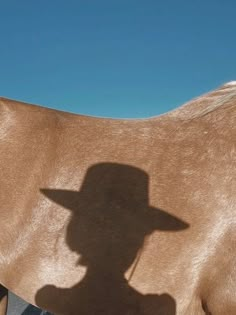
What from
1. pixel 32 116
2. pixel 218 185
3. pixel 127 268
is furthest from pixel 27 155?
pixel 218 185

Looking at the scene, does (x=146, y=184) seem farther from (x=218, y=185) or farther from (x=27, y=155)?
(x=27, y=155)

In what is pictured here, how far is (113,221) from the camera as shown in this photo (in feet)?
7.44

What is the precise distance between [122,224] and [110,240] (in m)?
0.11

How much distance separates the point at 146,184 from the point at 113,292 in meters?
0.62

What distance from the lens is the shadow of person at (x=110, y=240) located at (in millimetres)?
2246

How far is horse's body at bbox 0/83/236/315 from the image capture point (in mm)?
2246

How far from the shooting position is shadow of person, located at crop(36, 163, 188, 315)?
2.25 m

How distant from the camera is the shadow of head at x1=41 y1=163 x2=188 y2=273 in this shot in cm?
224

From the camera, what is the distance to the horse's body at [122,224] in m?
2.25

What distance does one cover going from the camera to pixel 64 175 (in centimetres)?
239

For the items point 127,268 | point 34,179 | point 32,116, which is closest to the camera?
point 127,268

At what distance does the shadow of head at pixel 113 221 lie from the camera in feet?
7.36

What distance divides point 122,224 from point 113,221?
0.05 metres

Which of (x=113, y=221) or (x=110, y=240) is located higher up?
(x=113, y=221)
